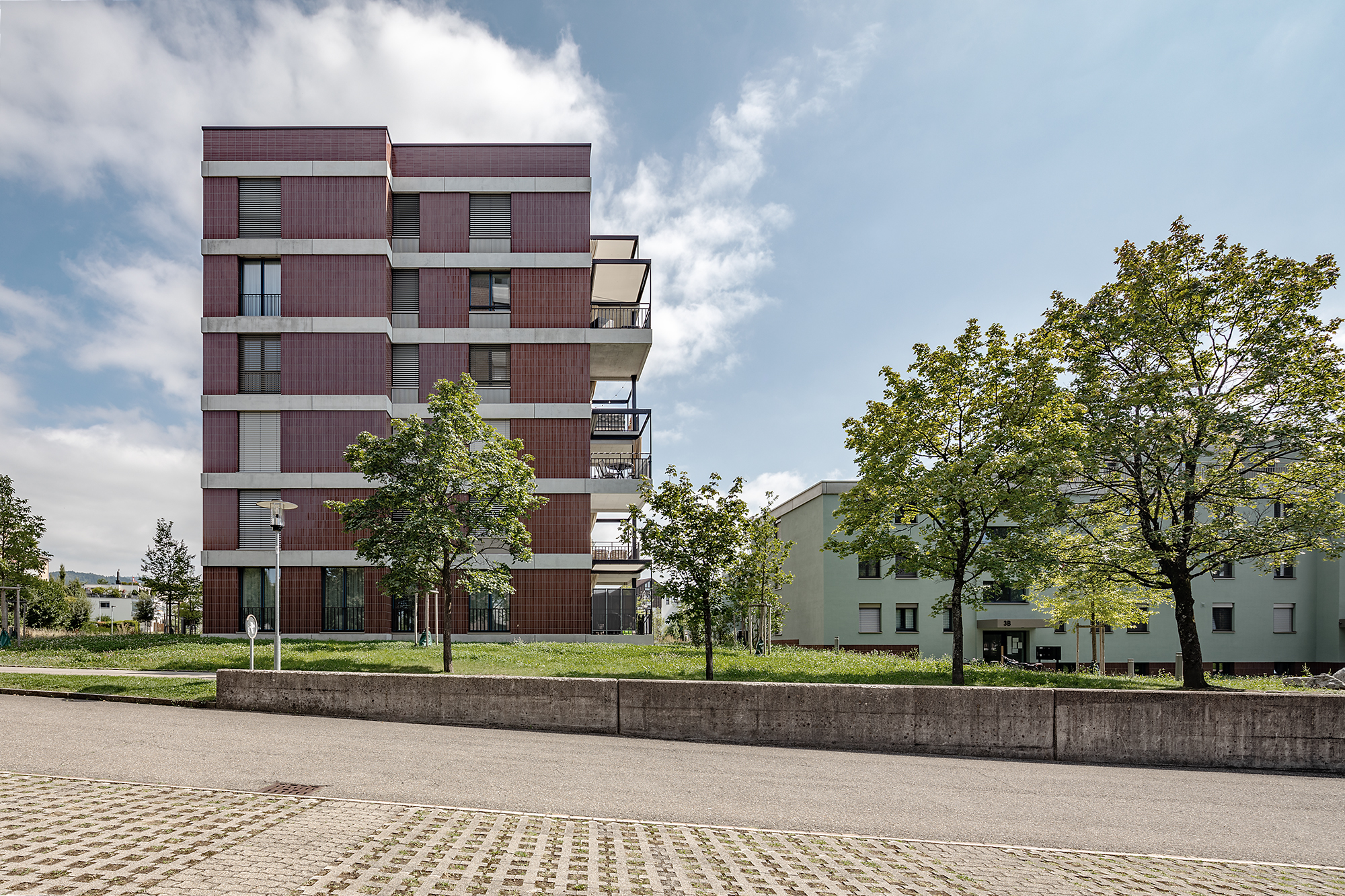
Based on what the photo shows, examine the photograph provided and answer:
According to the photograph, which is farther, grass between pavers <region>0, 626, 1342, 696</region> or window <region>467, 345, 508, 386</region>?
window <region>467, 345, 508, 386</region>

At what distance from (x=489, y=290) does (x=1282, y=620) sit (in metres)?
43.5

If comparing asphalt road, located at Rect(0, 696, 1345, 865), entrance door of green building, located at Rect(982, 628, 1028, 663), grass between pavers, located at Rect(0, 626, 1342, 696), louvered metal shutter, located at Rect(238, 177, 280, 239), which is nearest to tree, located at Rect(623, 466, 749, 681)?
grass between pavers, located at Rect(0, 626, 1342, 696)

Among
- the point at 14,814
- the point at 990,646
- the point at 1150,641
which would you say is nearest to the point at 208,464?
the point at 14,814

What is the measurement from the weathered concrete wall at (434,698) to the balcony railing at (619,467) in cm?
1533

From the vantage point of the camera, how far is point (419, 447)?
1577 centimetres

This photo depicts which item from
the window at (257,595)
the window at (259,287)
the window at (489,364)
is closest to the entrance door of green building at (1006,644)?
the window at (489,364)

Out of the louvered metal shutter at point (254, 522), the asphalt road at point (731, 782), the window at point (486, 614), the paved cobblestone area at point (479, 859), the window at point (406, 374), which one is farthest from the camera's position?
the window at point (406, 374)

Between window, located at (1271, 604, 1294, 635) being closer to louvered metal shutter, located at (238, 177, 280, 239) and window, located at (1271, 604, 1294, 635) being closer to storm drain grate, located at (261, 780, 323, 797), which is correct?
storm drain grate, located at (261, 780, 323, 797)

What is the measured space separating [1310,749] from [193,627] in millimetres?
53995

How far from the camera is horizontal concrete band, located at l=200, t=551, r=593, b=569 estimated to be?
25.7m

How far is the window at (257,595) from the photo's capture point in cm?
2583

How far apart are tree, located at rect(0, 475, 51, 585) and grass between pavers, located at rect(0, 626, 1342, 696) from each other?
7.91 metres

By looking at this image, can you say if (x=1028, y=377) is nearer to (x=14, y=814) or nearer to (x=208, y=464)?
(x=14, y=814)

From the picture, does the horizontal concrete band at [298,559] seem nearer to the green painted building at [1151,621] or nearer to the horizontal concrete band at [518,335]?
the horizontal concrete band at [518,335]
